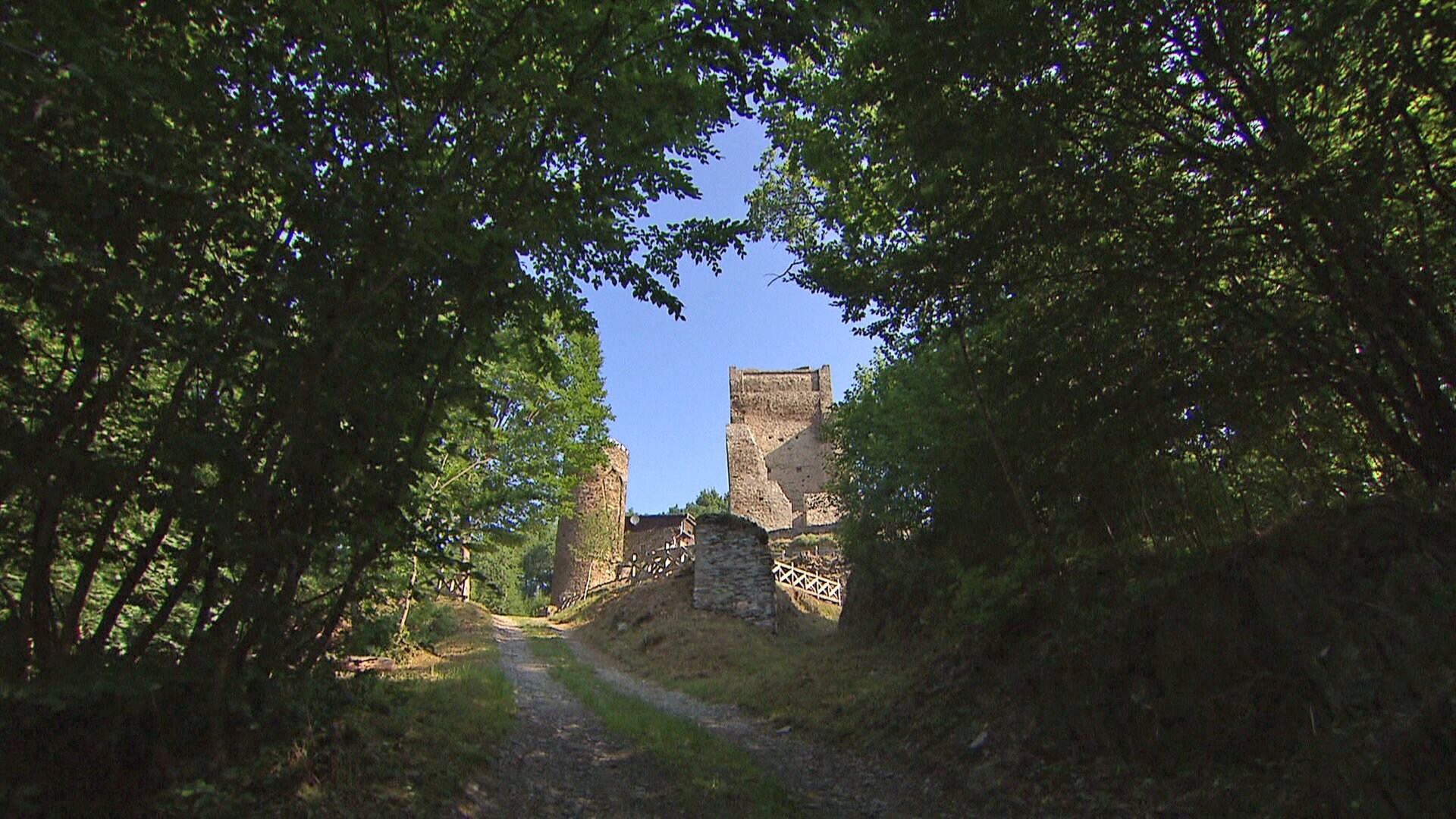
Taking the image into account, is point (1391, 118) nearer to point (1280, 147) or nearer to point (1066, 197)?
point (1280, 147)

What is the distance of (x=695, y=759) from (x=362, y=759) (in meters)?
2.69

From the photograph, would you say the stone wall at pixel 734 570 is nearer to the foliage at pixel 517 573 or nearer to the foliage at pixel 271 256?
the foliage at pixel 517 573

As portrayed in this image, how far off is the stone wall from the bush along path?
23.8 feet

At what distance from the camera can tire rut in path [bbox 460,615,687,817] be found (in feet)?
15.6

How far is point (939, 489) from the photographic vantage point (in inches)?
333

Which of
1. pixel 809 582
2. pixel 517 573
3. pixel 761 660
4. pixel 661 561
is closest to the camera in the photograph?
pixel 761 660

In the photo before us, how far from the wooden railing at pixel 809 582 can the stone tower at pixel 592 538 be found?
8.58 meters

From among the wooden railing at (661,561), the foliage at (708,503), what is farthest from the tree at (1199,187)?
the foliage at (708,503)

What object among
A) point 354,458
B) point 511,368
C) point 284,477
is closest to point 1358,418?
point 354,458

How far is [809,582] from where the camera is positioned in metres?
21.6

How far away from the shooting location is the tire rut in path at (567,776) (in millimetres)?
4770

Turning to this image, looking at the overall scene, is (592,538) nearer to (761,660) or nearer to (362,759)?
(761,660)

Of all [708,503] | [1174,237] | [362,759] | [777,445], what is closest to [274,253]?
[362,759]

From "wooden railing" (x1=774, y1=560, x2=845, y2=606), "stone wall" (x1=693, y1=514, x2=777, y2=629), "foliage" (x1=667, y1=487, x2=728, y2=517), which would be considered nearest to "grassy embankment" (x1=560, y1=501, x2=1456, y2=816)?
"stone wall" (x1=693, y1=514, x2=777, y2=629)
